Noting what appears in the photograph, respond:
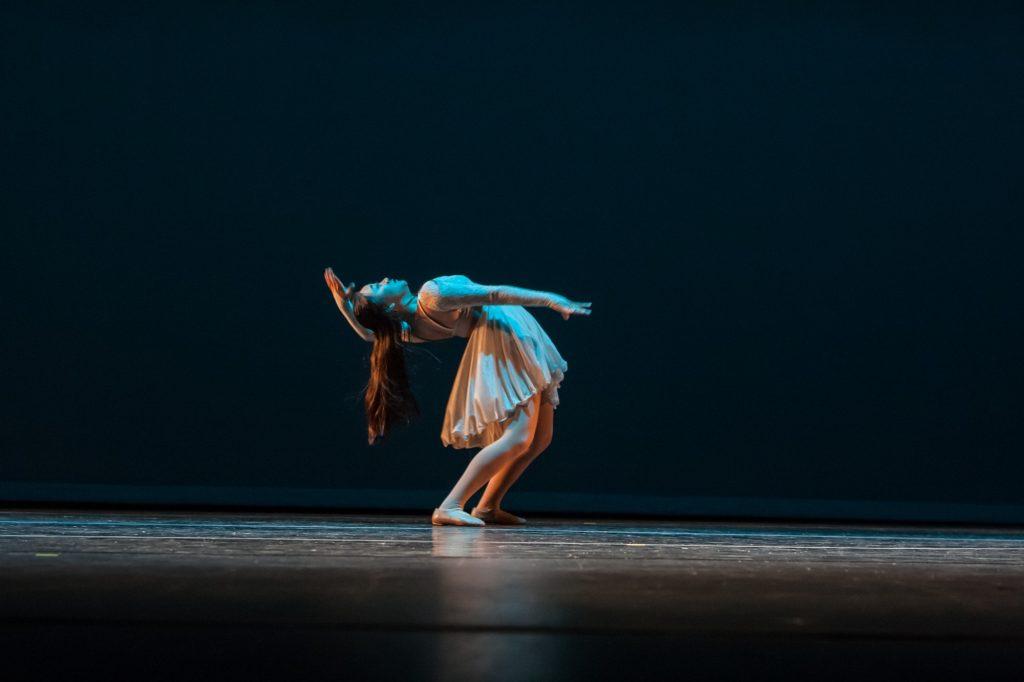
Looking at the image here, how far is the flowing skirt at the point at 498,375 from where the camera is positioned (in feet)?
9.98

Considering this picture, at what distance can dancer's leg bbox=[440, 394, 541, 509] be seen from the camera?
3014 mm

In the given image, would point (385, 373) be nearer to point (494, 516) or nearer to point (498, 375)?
point (498, 375)

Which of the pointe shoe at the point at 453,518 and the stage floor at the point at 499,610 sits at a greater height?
the pointe shoe at the point at 453,518

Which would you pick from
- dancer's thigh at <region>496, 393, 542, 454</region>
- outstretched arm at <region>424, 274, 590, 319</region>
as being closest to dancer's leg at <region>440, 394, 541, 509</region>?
dancer's thigh at <region>496, 393, 542, 454</region>

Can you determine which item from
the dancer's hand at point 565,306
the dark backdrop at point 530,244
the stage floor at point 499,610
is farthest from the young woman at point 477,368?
the dark backdrop at point 530,244

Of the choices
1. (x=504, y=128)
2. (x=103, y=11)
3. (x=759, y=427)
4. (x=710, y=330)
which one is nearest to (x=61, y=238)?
(x=103, y=11)

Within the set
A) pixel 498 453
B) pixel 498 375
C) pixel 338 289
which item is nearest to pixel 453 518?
pixel 498 453

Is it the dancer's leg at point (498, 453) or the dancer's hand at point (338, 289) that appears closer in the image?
the dancer's leg at point (498, 453)

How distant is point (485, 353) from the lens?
3.10 metres

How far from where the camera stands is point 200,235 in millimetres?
4375

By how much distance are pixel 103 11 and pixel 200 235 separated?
1.07 meters

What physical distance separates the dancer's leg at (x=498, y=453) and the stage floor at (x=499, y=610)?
70 cm

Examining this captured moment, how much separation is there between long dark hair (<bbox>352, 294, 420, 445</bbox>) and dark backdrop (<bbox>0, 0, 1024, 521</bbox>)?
1076 mm

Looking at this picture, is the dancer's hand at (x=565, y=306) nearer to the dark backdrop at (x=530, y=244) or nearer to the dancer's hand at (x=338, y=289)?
the dancer's hand at (x=338, y=289)
